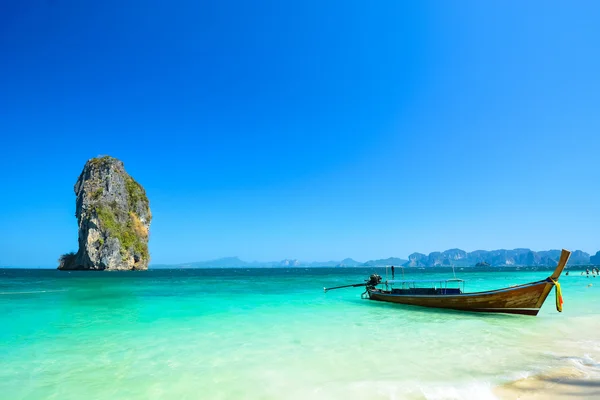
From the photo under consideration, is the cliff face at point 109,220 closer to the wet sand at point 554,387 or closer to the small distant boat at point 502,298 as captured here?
the small distant boat at point 502,298

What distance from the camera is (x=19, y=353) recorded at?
10852 millimetres

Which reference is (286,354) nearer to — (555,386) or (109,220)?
(555,386)

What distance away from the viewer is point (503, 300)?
654 inches

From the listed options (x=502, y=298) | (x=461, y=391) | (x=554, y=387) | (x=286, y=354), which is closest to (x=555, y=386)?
(x=554, y=387)

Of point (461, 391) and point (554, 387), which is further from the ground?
point (554, 387)

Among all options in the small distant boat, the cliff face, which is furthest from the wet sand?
the cliff face

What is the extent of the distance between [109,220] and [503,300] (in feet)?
346

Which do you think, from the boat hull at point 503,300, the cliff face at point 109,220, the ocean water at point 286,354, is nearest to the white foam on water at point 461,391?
the ocean water at point 286,354

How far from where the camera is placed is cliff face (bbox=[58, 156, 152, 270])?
9725 cm

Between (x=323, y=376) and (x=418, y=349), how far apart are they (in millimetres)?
3953

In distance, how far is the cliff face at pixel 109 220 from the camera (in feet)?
319

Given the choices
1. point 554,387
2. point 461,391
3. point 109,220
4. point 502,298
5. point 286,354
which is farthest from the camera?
point 109,220

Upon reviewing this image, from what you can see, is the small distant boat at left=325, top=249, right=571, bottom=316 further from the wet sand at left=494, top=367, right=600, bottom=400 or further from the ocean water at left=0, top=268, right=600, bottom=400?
the wet sand at left=494, top=367, right=600, bottom=400

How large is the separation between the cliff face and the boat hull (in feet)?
330
